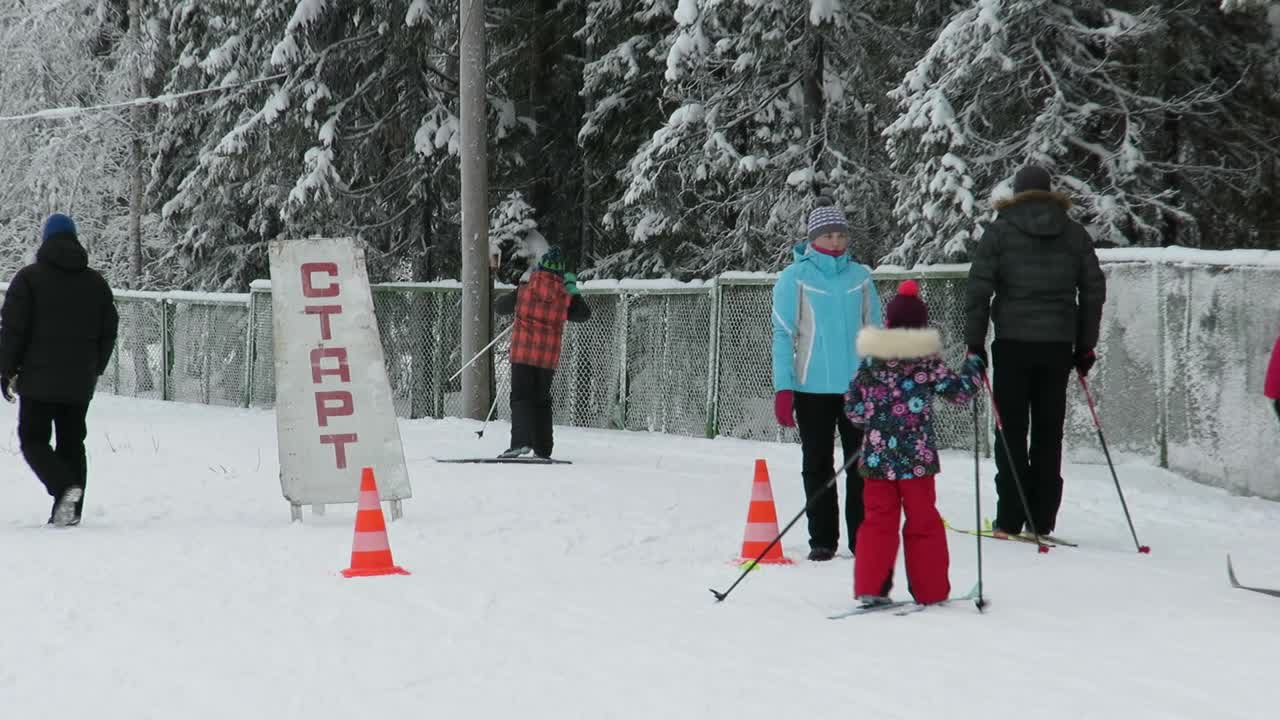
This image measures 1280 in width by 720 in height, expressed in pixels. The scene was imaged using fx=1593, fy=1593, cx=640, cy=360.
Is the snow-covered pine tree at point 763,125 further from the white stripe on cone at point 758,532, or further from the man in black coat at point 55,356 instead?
the white stripe on cone at point 758,532

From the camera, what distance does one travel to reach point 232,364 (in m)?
22.0

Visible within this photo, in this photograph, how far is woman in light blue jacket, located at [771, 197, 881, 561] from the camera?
798 cm

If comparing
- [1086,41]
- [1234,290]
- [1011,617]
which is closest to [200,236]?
[1086,41]

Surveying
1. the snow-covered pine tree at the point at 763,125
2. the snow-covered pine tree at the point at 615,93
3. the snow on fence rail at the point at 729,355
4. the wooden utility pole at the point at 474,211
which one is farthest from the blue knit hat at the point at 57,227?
the snow-covered pine tree at the point at 615,93

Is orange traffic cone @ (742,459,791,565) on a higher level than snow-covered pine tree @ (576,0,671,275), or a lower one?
lower

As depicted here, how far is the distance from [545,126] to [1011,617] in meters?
16.9

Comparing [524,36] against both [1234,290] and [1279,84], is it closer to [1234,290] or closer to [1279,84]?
[1279,84]

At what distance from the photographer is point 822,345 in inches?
314

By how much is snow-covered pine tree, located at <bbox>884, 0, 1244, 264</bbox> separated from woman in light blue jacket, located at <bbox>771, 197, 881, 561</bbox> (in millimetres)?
6078

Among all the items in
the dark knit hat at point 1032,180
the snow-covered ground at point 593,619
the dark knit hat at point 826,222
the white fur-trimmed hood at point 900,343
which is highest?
the dark knit hat at point 1032,180

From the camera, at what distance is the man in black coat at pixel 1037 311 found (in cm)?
837

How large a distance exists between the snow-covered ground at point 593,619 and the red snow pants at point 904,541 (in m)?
0.17

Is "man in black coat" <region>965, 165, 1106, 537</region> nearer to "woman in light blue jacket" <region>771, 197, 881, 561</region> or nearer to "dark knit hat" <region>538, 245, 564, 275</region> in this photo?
"woman in light blue jacket" <region>771, 197, 881, 561</region>

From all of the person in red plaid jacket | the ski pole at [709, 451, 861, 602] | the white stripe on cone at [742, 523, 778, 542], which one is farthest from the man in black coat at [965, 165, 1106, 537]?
the person in red plaid jacket
